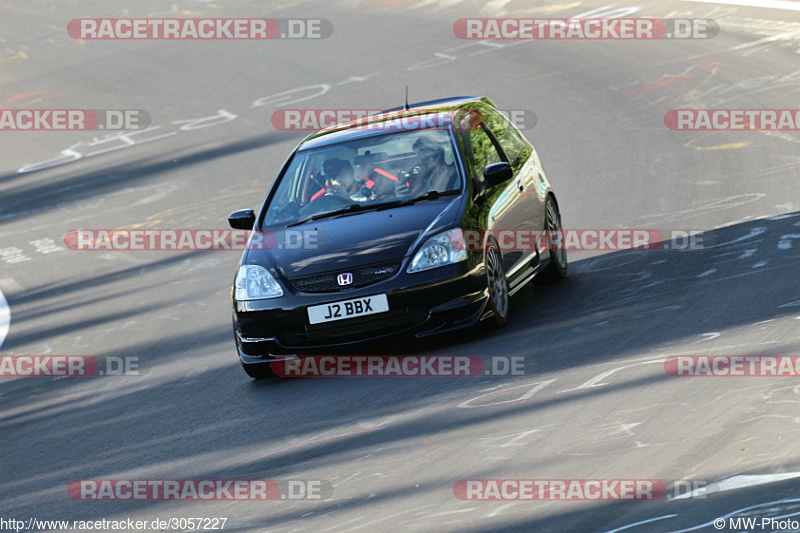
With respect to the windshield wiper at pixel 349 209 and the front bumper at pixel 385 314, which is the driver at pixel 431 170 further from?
the front bumper at pixel 385 314

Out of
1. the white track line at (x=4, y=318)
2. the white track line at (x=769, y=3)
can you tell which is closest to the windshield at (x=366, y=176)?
the white track line at (x=4, y=318)

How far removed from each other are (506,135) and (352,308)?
9.95ft

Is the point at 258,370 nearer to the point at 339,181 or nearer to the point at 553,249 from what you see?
the point at 339,181

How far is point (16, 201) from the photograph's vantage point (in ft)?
63.3

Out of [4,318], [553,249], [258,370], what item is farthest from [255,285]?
[4,318]

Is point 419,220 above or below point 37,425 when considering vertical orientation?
above

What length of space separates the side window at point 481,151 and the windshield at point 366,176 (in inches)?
8.3

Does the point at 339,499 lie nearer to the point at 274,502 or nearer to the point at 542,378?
the point at 274,502

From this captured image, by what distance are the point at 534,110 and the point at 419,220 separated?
10.6m

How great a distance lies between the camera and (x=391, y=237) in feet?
30.1

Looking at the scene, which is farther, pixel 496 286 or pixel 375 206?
pixel 375 206

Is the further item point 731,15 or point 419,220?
point 731,15

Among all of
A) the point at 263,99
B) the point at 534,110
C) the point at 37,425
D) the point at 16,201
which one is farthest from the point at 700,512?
the point at 263,99

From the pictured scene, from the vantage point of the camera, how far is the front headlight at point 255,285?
9211 mm
